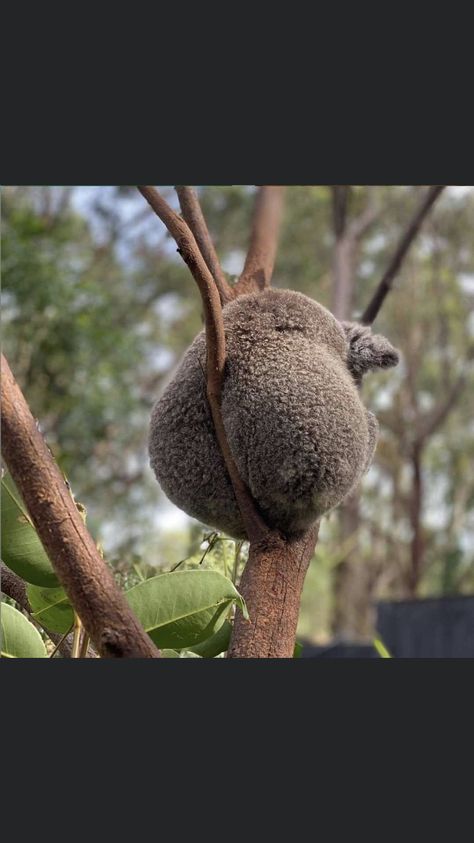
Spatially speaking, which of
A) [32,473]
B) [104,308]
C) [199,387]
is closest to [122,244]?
[104,308]

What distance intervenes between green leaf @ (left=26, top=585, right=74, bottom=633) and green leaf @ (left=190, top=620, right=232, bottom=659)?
0.60 ft

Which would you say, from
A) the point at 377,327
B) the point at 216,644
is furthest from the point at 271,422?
the point at 377,327

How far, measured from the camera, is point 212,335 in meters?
1.21

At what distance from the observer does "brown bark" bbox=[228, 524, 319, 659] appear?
1098mm

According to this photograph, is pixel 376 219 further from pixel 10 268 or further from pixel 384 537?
pixel 10 268

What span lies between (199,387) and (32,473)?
0.54 metres

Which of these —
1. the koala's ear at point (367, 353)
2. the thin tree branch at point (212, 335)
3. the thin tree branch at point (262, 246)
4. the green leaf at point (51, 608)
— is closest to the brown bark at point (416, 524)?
the thin tree branch at point (262, 246)

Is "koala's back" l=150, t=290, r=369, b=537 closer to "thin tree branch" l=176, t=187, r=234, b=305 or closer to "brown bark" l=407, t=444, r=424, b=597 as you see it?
"thin tree branch" l=176, t=187, r=234, b=305

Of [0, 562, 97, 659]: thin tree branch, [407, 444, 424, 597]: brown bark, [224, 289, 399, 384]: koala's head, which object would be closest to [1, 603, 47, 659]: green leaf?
[0, 562, 97, 659]: thin tree branch

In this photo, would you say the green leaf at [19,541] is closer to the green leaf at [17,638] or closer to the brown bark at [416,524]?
the green leaf at [17,638]

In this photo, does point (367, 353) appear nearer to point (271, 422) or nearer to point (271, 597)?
point (271, 422)

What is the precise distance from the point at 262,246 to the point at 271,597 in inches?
34.7

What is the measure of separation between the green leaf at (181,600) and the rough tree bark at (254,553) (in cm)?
10

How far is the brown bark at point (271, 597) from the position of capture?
43.2 inches
